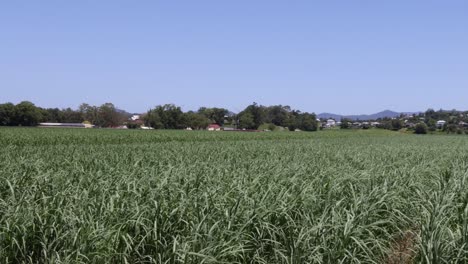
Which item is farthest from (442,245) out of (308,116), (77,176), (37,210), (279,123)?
(279,123)

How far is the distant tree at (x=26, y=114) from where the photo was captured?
377 feet

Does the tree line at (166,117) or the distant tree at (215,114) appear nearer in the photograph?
the tree line at (166,117)

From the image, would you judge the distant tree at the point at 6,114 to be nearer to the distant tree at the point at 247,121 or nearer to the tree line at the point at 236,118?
the tree line at the point at 236,118

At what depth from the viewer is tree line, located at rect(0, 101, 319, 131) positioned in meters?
116

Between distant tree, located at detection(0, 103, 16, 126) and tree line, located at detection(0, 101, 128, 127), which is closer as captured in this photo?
distant tree, located at detection(0, 103, 16, 126)

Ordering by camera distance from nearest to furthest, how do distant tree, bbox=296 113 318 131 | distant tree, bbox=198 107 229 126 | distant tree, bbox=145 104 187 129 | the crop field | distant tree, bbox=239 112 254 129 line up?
the crop field < distant tree, bbox=145 104 187 129 < distant tree, bbox=296 113 318 131 < distant tree, bbox=239 112 254 129 < distant tree, bbox=198 107 229 126

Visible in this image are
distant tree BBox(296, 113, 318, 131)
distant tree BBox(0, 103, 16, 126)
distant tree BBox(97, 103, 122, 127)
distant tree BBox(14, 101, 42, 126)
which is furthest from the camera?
distant tree BBox(97, 103, 122, 127)

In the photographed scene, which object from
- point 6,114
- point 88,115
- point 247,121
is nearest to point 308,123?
point 247,121

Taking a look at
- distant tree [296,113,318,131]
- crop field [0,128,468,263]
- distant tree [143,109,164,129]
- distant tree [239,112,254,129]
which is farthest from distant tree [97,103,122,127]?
crop field [0,128,468,263]

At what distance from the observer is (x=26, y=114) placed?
115 meters

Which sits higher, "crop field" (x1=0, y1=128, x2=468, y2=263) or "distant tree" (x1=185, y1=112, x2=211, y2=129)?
"distant tree" (x1=185, y1=112, x2=211, y2=129)

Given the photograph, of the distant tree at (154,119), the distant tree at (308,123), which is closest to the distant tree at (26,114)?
the distant tree at (154,119)

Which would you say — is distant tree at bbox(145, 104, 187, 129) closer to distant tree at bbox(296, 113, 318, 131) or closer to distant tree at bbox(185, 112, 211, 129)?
distant tree at bbox(185, 112, 211, 129)

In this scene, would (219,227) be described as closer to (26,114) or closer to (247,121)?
(26,114)
